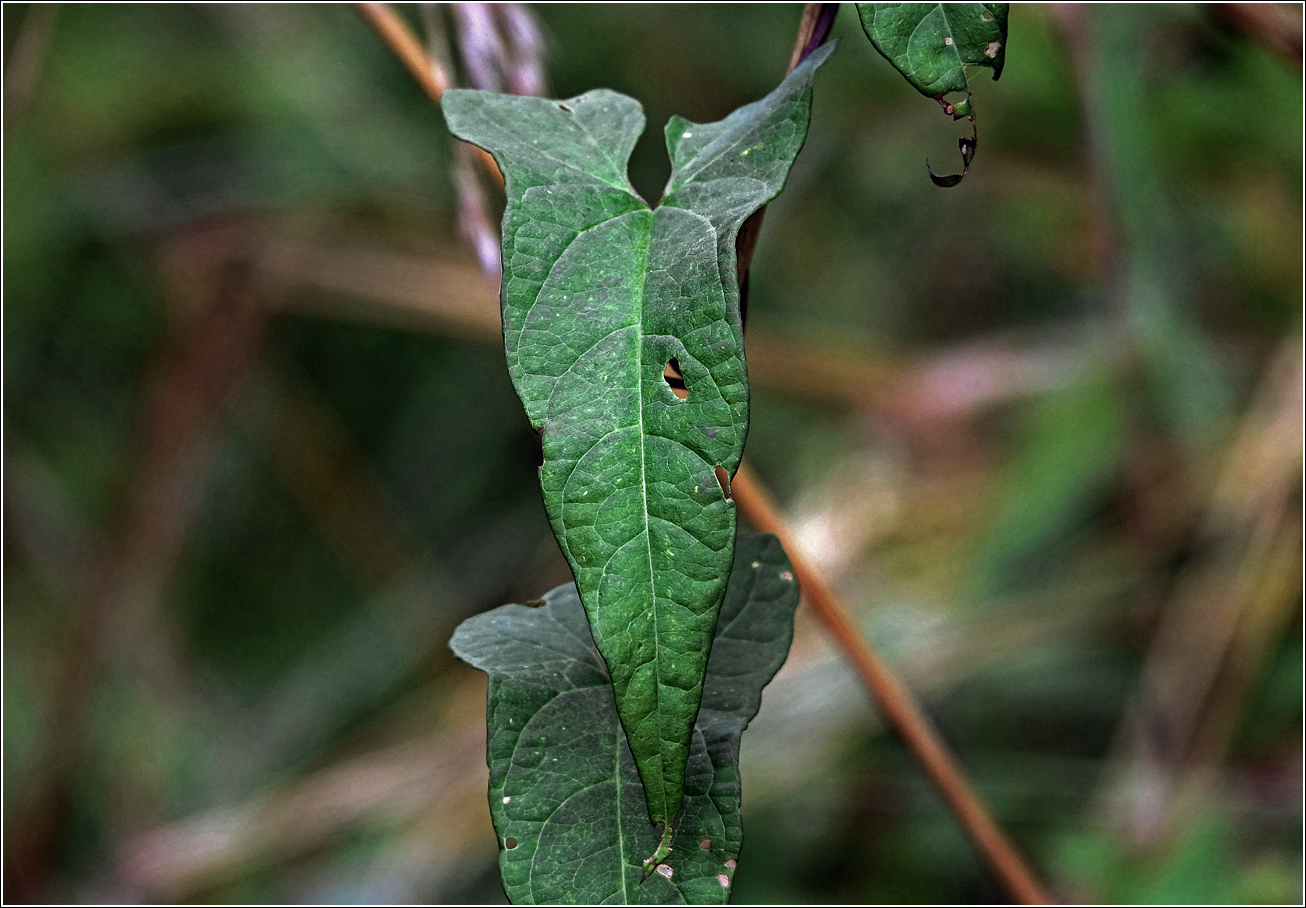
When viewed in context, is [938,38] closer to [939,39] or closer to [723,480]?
[939,39]

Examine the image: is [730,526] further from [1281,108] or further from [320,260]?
[320,260]

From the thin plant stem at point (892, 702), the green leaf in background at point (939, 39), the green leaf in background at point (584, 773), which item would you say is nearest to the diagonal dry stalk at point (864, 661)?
the thin plant stem at point (892, 702)

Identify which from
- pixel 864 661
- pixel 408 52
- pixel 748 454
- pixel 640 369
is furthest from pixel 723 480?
pixel 748 454

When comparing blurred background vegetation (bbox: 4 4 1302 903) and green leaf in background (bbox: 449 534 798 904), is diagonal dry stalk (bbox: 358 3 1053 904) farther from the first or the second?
blurred background vegetation (bbox: 4 4 1302 903)

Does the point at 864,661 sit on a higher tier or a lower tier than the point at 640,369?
lower

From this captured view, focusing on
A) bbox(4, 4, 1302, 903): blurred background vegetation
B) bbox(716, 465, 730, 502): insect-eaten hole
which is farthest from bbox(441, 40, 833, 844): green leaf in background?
bbox(4, 4, 1302, 903): blurred background vegetation

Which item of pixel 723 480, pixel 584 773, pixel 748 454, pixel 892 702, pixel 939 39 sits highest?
pixel 939 39
